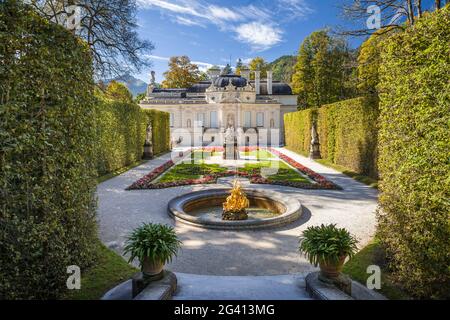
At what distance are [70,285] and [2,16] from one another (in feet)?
11.6

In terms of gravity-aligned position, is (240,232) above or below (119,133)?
below

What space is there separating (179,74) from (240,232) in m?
55.5

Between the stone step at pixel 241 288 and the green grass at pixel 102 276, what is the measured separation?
0.98 m

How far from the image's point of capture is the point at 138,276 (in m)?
3.81

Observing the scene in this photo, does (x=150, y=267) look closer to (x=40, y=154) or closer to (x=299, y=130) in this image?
(x=40, y=154)

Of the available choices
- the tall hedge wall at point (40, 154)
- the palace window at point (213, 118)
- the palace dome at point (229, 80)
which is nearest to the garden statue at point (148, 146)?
the tall hedge wall at point (40, 154)

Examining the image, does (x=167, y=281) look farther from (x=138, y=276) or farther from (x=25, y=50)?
(x=25, y=50)

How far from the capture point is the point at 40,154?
3594mm

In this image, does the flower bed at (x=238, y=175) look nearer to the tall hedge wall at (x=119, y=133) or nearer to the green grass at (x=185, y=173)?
the green grass at (x=185, y=173)

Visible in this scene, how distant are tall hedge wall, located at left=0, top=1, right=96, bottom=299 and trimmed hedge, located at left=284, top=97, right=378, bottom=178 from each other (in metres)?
10.2

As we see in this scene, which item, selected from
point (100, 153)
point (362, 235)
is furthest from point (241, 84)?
point (362, 235)

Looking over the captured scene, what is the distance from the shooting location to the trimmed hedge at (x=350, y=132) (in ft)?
42.0

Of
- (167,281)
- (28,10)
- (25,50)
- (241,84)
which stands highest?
(241,84)

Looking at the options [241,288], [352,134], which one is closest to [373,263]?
[241,288]
